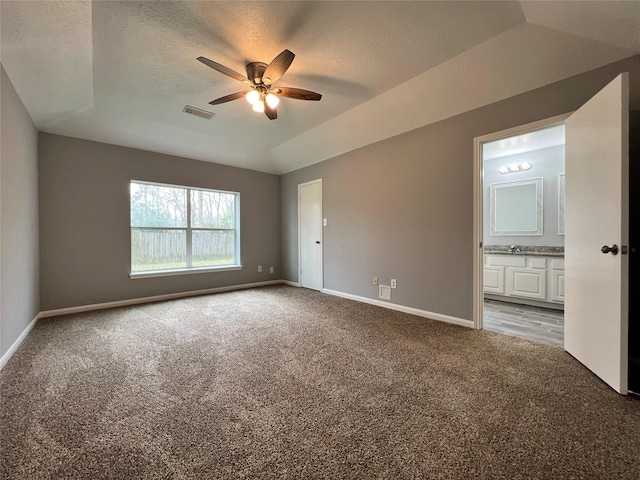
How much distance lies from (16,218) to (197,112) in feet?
7.15

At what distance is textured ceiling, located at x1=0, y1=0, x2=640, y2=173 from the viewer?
1.92 meters

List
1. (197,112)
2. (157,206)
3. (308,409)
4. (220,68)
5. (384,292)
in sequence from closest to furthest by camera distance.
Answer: (308,409) → (220,68) → (197,112) → (384,292) → (157,206)

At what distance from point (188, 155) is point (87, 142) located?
1313 mm

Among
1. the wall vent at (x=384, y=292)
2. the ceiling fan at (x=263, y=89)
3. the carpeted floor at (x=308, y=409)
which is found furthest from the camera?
the wall vent at (x=384, y=292)

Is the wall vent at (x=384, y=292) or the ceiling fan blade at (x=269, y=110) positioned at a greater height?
the ceiling fan blade at (x=269, y=110)

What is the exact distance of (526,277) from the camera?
13.1 ft

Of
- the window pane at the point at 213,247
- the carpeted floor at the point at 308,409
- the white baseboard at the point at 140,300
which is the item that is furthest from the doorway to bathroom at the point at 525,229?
the window pane at the point at 213,247

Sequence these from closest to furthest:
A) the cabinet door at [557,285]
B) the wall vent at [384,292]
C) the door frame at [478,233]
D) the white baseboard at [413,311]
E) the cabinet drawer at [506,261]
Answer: the door frame at [478,233]
the white baseboard at [413,311]
the cabinet door at [557,285]
the wall vent at [384,292]
the cabinet drawer at [506,261]

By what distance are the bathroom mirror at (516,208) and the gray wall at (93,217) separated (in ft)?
17.0

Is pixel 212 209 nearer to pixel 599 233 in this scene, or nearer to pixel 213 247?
pixel 213 247

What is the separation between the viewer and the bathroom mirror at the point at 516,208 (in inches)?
171

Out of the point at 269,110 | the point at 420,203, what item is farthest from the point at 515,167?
the point at 269,110

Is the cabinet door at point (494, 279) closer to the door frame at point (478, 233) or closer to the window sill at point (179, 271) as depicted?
the door frame at point (478, 233)

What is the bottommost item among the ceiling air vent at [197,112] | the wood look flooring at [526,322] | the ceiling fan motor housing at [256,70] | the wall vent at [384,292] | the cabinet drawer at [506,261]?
the wood look flooring at [526,322]
